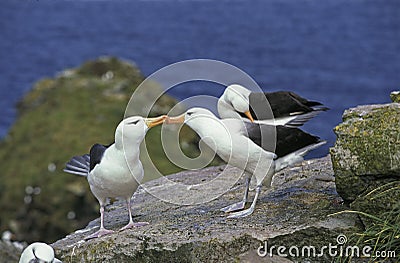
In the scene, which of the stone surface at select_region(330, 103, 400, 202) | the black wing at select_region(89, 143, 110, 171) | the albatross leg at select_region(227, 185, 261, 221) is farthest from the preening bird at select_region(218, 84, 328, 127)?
the black wing at select_region(89, 143, 110, 171)

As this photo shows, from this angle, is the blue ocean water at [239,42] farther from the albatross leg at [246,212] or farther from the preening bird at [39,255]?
the preening bird at [39,255]

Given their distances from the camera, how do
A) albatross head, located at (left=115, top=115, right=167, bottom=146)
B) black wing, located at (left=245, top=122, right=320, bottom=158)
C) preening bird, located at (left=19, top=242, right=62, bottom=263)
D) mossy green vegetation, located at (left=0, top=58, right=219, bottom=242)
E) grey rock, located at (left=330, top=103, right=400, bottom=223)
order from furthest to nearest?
mossy green vegetation, located at (left=0, top=58, right=219, bottom=242) → black wing, located at (left=245, top=122, right=320, bottom=158) → albatross head, located at (left=115, top=115, right=167, bottom=146) → preening bird, located at (left=19, top=242, right=62, bottom=263) → grey rock, located at (left=330, top=103, right=400, bottom=223)

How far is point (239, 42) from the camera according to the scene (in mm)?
36969

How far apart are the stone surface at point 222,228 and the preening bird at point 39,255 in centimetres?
33

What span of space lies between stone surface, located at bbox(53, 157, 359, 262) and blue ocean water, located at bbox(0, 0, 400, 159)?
38.2 ft

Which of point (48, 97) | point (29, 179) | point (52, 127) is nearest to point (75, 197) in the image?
point (29, 179)

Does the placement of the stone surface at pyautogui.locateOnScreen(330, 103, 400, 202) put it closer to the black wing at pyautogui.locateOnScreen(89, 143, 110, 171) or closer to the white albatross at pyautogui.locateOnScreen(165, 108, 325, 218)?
the white albatross at pyautogui.locateOnScreen(165, 108, 325, 218)

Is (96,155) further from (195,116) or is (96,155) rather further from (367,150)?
(367,150)

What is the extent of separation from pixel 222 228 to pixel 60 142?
28.3ft

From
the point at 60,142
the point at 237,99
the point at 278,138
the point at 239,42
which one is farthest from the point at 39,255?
the point at 239,42

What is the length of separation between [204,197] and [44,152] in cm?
736

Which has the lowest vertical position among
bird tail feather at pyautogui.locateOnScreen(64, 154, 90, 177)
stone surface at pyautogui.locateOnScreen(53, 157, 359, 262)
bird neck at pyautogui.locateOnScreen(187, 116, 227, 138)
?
stone surface at pyautogui.locateOnScreen(53, 157, 359, 262)

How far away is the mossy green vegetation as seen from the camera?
41.9 feet

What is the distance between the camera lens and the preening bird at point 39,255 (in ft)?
21.2
